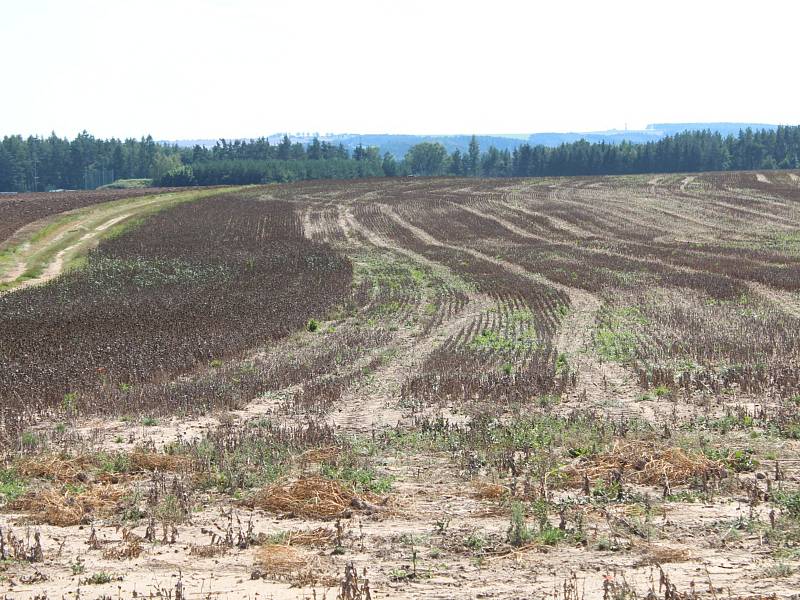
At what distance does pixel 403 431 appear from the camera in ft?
54.3

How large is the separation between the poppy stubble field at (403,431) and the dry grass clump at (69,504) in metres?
0.05

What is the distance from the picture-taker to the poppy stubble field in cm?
1019

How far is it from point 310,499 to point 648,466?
5.22m

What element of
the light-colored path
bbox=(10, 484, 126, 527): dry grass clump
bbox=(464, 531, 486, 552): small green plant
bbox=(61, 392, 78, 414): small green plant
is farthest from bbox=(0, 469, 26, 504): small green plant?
the light-colored path

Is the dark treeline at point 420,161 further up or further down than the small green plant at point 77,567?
further up

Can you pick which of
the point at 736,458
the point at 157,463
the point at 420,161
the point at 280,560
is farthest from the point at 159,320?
the point at 420,161

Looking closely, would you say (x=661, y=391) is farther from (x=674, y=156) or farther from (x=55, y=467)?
(x=674, y=156)

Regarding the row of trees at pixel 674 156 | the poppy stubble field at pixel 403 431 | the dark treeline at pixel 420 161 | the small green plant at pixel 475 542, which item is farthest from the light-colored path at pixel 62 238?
the row of trees at pixel 674 156

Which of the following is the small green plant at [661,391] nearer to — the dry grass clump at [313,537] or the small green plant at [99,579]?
the dry grass clump at [313,537]

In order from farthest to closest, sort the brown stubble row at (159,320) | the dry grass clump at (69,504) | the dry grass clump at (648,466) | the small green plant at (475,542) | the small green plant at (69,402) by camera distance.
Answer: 1. the brown stubble row at (159,320)
2. the small green plant at (69,402)
3. the dry grass clump at (648,466)
4. the dry grass clump at (69,504)
5. the small green plant at (475,542)

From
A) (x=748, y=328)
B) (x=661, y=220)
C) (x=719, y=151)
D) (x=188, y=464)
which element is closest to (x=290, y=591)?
(x=188, y=464)

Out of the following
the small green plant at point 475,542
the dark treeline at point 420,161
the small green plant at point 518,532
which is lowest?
the small green plant at point 475,542

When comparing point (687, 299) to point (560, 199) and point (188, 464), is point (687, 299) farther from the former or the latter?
point (560, 199)

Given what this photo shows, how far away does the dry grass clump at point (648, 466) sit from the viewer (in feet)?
43.2
